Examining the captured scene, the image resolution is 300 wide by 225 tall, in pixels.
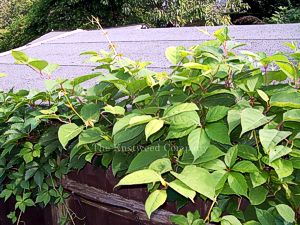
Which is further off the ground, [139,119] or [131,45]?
[139,119]

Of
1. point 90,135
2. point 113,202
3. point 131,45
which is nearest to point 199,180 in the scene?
point 90,135

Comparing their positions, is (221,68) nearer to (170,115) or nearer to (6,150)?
(170,115)

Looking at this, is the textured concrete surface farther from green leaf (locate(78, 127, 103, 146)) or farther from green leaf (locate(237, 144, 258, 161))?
green leaf (locate(237, 144, 258, 161))

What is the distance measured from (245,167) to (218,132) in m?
0.09

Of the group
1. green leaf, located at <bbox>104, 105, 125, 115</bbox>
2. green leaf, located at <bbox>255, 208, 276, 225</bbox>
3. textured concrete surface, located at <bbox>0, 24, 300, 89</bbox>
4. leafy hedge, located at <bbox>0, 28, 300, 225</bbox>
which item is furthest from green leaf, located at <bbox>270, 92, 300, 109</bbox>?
textured concrete surface, located at <bbox>0, 24, 300, 89</bbox>

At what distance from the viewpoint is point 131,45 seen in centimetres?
245

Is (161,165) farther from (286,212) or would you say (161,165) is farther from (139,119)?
(286,212)

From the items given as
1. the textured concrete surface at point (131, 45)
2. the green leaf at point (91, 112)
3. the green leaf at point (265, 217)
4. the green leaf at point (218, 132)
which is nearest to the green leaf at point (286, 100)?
the green leaf at point (218, 132)

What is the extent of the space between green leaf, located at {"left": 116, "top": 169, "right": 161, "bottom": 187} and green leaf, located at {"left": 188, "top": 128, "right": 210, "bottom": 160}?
0.09 metres

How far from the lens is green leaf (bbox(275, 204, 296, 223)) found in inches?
30.7

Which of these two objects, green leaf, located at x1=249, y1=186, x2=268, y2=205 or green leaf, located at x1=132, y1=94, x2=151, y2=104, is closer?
green leaf, located at x1=249, y1=186, x2=268, y2=205

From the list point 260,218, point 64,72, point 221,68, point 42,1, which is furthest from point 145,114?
point 42,1

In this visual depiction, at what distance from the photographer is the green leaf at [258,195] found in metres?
0.85

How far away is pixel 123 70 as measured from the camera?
1125 mm
